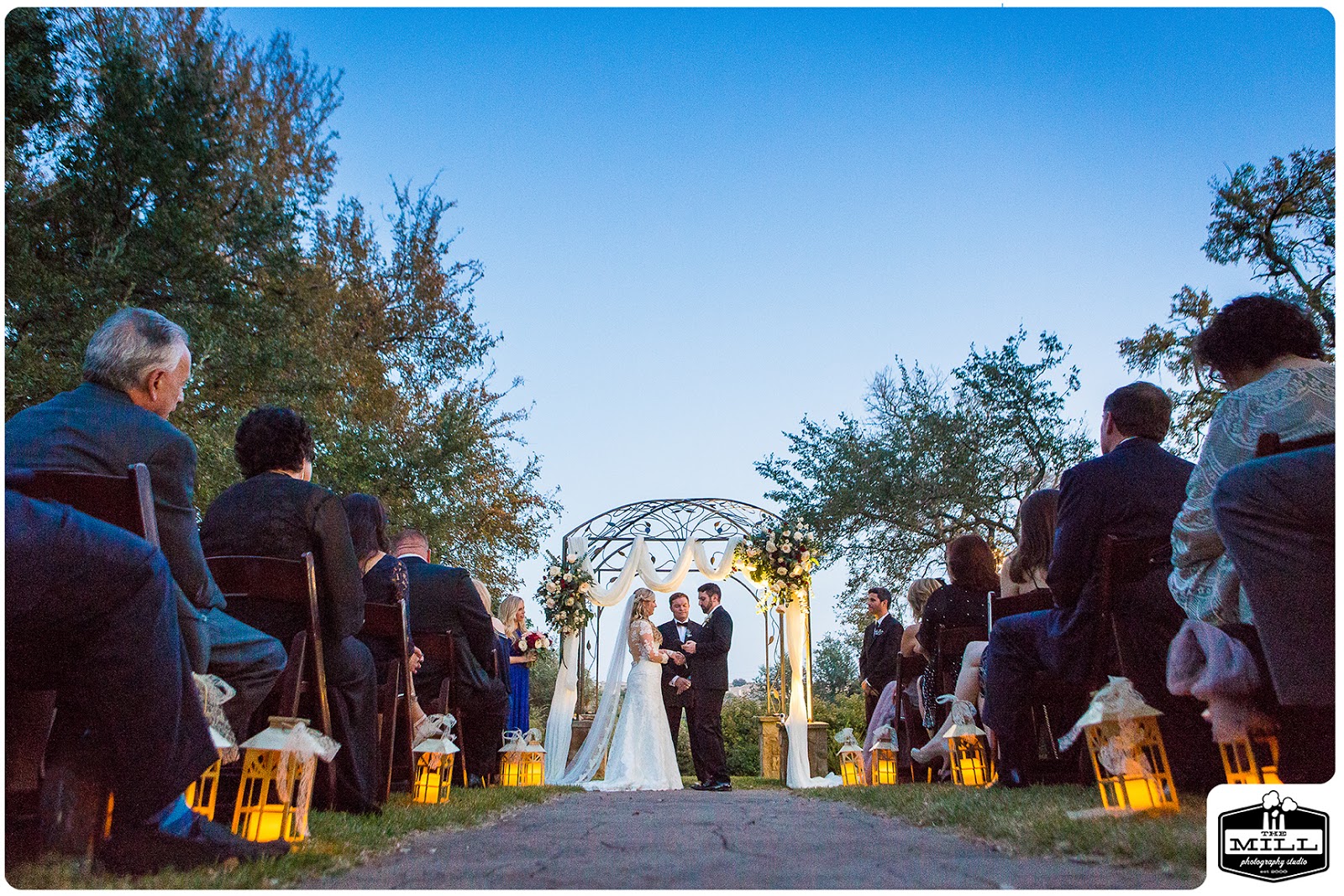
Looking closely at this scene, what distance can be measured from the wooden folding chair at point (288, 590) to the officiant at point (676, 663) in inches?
318

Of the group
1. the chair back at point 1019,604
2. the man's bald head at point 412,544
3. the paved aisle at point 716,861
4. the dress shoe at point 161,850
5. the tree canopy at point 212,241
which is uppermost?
the tree canopy at point 212,241

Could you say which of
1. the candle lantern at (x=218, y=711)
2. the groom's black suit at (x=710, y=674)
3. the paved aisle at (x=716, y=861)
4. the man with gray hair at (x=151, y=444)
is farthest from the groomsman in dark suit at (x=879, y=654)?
the candle lantern at (x=218, y=711)

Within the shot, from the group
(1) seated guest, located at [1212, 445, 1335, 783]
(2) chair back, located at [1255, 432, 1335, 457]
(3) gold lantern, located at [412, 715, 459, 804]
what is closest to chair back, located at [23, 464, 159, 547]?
(1) seated guest, located at [1212, 445, 1335, 783]

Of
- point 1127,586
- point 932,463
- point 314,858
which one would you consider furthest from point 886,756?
point 932,463

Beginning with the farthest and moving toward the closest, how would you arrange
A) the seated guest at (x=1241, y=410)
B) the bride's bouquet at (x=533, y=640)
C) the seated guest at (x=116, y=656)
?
the bride's bouquet at (x=533, y=640) < the seated guest at (x=1241, y=410) < the seated guest at (x=116, y=656)

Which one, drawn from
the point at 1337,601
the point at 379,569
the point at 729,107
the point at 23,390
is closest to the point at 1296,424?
the point at 1337,601

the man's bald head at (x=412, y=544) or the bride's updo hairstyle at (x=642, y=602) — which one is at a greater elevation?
the bride's updo hairstyle at (x=642, y=602)

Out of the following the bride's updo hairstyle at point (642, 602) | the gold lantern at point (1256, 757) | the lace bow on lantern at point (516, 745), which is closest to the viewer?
the gold lantern at point (1256, 757)

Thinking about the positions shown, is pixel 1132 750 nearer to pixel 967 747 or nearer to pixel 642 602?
pixel 967 747

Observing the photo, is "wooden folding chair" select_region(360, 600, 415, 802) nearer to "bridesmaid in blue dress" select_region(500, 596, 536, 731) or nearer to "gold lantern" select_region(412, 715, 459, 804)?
"gold lantern" select_region(412, 715, 459, 804)

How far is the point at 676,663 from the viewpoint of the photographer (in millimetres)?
11625

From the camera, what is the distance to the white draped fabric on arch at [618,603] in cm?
1327

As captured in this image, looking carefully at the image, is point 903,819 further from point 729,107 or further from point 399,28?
point 399,28

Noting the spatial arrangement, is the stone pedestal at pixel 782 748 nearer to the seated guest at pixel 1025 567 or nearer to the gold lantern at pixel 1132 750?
the seated guest at pixel 1025 567
